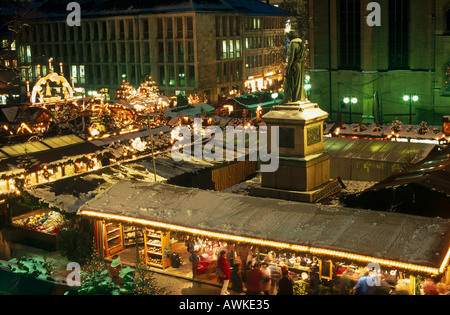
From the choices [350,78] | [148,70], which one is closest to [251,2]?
[148,70]

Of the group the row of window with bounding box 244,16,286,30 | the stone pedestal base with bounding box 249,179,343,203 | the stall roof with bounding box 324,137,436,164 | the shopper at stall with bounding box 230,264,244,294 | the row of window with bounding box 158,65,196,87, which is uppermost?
the row of window with bounding box 244,16,286,30

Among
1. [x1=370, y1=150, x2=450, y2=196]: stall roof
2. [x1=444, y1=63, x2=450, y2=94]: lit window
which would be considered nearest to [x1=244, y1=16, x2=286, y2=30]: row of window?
[x1=444, y1=63, x2=450, y2=94]: lit window

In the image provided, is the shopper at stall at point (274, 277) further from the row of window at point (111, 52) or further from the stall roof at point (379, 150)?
the row of window at point (111, 52)

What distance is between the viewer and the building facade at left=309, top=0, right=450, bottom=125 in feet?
160

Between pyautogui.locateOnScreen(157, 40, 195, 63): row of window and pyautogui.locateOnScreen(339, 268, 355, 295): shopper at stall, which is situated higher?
pyautogui.locateOnScreen(157, 40, 195, 63): row of window

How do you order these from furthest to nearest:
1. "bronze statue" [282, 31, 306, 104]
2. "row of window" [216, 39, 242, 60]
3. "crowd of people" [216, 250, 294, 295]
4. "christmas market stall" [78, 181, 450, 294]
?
"row of window" [216, 39, 242, 60], "bronze statue" [282, 31, 306, 104], "crowd of people" [216, 250, 294, 295], "christmas market stall" [78, 181, 450, 294]

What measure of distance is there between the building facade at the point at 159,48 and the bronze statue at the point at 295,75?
169 feet

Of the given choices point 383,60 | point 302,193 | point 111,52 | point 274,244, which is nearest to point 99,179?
point 302,193

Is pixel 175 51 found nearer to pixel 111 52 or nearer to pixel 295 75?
pixel 111 52

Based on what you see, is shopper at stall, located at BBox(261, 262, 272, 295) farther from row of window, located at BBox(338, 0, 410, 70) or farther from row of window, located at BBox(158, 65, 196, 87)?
row of window, located at BBox(158, 65, 196, 87)

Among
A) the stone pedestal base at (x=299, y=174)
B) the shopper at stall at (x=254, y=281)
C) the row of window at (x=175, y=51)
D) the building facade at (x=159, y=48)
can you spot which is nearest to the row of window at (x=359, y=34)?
the building facade at (x=159, y=48)

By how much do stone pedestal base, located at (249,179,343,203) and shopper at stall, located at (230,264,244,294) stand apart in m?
4.16

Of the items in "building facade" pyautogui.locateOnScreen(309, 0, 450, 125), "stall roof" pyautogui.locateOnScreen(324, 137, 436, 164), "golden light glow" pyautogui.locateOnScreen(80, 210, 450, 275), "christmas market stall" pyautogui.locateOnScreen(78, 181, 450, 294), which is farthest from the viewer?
"building facade" pyautogui.locateOnScreen(309, 0, 450, 125)

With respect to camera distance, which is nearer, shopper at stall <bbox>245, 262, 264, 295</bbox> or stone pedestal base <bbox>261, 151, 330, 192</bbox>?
shopper at stall <bbox>245, 262, 264, 295</bbox>
